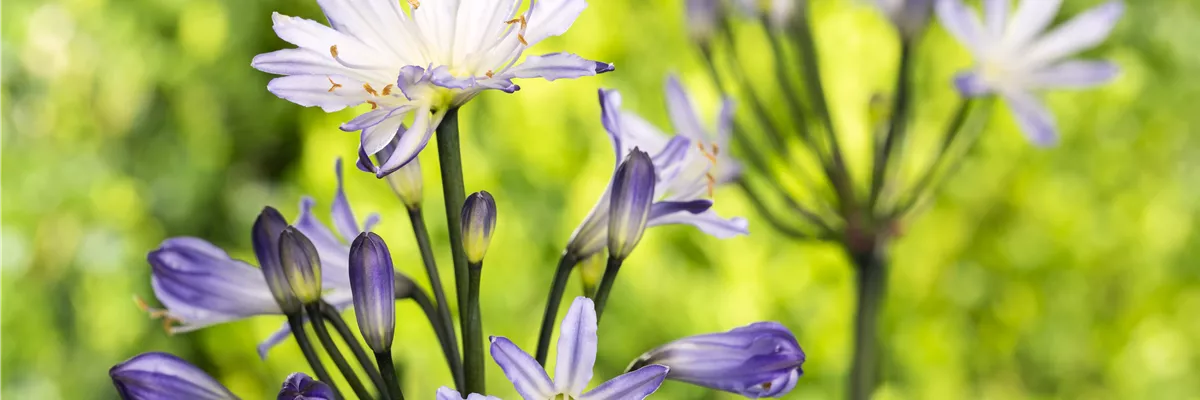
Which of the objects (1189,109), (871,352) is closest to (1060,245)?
(1189,109)

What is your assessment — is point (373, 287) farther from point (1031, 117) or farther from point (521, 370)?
point (1031, 117)

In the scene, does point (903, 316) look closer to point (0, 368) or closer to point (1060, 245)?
point (1060, 245)

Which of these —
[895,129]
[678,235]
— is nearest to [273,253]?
[895,129]

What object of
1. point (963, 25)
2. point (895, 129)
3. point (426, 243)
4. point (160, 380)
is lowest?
point (160, 380)

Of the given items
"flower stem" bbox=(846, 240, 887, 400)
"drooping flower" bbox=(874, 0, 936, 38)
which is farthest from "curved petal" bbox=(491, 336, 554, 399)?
"drooping flower" bbox=(874, 0, 936, 38)

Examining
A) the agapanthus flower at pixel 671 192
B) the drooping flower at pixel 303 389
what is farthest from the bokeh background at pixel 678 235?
the drooping flower at pixel 303 389

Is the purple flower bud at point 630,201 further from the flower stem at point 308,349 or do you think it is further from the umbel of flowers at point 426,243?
the flower stem at point 308,349

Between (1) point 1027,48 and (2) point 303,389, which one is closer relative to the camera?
(2) point 303,389

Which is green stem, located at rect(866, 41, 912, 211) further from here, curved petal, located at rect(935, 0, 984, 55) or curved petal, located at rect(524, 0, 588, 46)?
curved petal, located at rect(524, 0, 588, 46)
